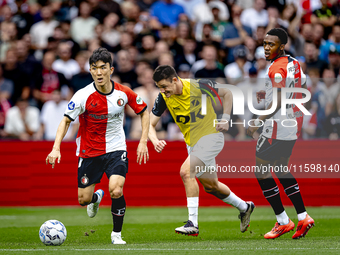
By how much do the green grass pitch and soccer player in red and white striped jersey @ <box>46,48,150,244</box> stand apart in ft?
2.59

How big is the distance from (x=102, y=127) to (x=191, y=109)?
130 centimetres

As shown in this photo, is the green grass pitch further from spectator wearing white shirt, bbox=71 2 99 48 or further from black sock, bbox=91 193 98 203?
spectator wearing white shirt, bbox=71 2 99 48

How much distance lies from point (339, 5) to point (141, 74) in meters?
6.01

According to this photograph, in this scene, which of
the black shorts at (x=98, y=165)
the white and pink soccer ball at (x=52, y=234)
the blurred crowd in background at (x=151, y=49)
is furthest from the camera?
the blurred crowd in background at (x=151, y=49)

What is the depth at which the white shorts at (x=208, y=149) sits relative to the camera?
7082 millimetres

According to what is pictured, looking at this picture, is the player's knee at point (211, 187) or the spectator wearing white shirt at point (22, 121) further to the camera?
the spectator wearing white shirt at point (22, 121)

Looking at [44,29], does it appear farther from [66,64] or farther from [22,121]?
[22,121]

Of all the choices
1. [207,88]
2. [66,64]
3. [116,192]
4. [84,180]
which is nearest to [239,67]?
[66,64]

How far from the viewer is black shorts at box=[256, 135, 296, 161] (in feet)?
22.4

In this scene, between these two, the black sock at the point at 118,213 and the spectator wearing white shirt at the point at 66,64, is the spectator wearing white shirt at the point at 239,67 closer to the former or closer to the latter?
the spectator wearing white shirt at the point at 66,64

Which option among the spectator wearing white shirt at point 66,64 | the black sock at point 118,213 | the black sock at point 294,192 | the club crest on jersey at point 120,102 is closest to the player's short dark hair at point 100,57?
the club crest on jersey at point 120,102

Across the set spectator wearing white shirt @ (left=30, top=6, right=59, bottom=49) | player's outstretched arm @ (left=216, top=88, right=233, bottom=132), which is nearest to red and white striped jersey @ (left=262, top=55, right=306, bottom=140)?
player's outstretched arm @ (left=216, top=88, right=233, bottom=132)

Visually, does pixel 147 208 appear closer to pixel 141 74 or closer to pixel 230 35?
pixel 141 74

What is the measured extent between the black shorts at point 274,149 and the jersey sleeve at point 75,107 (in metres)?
2.52
